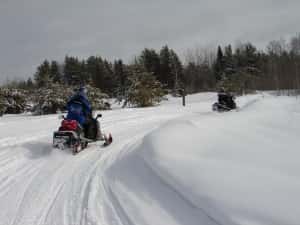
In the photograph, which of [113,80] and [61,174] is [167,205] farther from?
[113,80]

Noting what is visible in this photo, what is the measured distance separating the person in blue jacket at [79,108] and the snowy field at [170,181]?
1.27 m

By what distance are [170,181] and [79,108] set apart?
5.26 metres

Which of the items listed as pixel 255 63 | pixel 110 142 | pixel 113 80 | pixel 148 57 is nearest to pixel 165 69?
pixel 148 57

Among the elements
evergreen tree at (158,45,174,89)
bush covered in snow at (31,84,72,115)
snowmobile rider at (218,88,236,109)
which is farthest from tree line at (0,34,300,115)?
snowmobile rider at (218,88,236,109)

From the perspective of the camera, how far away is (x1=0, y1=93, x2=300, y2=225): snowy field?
12.1 feet

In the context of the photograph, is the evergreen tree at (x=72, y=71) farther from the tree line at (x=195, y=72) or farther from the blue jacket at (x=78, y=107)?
the blue jacket at (x=78, y=107)

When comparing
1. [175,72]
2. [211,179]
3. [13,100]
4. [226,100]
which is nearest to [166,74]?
[175,72]

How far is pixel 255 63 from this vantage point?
6869 cm

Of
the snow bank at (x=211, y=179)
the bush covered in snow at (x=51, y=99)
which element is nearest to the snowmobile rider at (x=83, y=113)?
the snow bank at (x=211, y=179)

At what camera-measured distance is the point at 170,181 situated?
488 cm

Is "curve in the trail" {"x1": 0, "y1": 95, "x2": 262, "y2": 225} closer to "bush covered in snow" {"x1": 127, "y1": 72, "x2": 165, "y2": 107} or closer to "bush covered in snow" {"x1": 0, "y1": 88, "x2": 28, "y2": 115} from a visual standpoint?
"bush covered in snow" {"x1": 127, "y1": 72, "x2": 165, "y2": 107}

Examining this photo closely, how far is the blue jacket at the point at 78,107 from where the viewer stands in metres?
9.37

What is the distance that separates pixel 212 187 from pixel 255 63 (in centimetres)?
6907

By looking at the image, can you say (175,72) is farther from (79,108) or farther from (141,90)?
(79,108)
